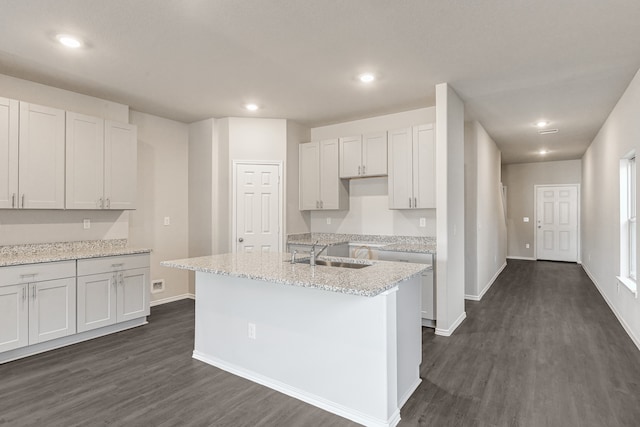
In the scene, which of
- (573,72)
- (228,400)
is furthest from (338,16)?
(228,400)

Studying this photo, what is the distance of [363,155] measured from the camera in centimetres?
491

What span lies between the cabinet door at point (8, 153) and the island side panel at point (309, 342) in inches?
79.0

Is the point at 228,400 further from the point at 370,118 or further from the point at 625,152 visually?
the point at 625,152

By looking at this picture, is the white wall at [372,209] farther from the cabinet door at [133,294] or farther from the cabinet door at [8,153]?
the cabinet door at [8,153]

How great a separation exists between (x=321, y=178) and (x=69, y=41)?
3.30m

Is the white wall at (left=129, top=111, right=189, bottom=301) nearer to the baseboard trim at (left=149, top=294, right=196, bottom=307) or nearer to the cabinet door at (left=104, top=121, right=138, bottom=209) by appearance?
the baseboard trim at (left=149, top=294, right=196, bottom=307)

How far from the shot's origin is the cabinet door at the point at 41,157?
11.3 feet

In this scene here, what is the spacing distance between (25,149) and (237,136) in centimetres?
241

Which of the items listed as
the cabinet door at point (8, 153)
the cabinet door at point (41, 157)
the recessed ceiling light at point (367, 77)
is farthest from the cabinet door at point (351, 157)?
the cabinet door at point (8, 153)

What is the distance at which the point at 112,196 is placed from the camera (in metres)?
4.17

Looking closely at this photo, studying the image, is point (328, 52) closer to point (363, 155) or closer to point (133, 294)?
point (363, 155)

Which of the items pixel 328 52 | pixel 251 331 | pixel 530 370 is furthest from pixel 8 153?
pixel 530 370

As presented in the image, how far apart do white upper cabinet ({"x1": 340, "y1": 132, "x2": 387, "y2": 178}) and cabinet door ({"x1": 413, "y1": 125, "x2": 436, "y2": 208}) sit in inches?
17.5

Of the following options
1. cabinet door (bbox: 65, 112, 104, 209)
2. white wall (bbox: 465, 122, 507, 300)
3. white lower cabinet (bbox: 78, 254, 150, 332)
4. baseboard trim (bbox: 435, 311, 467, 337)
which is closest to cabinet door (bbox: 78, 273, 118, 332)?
white lower cabinet (bbox: 78, 254, 150, 332)
